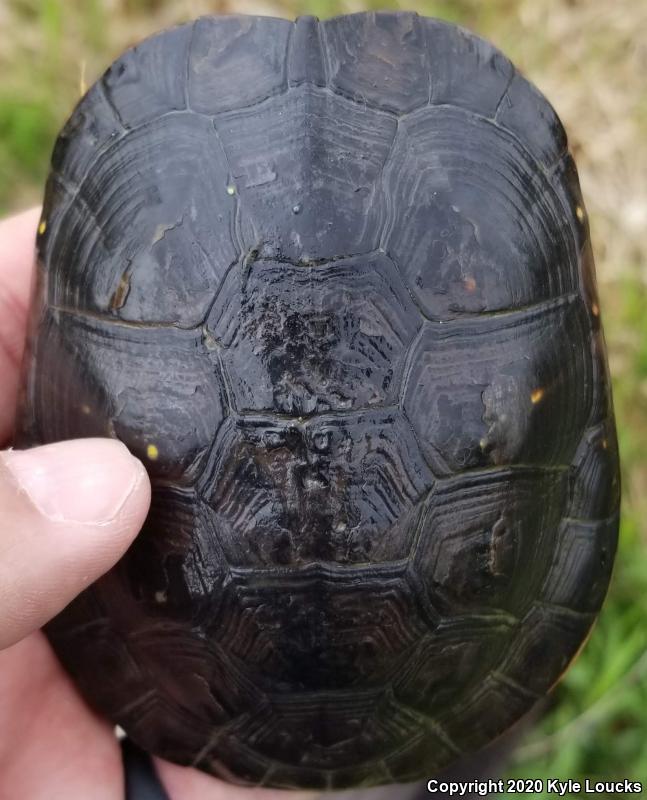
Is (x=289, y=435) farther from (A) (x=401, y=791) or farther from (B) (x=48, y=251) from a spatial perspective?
(A) (x=401, y=791)

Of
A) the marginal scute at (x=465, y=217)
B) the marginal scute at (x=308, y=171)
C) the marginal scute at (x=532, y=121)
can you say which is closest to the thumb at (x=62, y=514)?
the marginal scute at (x=308, y=171)

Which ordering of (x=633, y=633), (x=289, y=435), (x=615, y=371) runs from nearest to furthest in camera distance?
(x=289, y=435), (x=633, y=633), (x=615, y=371)

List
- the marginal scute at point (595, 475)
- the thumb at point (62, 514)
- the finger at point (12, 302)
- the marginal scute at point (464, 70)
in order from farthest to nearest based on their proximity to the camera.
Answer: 1. the finger at point (12, 302)
2. the marginal scute at point (595, 475)
3. the marginal scute at point (464, 70)
4. the thumb at point (62, 514)

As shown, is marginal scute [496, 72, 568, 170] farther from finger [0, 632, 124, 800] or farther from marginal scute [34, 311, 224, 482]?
finger [0, 632, 124, 800]

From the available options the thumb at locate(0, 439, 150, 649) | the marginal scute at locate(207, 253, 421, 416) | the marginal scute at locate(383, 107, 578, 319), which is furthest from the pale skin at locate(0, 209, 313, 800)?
the marginal scute at locate(383, 107, 578, 319)

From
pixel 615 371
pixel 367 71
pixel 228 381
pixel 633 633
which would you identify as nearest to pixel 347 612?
pixel 228 381

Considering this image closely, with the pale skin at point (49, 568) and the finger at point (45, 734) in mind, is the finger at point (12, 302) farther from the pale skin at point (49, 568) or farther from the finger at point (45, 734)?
the finger at point (45, 734)

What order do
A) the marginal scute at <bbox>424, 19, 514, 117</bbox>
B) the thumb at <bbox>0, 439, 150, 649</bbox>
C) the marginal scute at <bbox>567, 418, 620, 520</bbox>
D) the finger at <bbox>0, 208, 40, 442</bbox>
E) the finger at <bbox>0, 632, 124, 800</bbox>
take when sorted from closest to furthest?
the thumb at <bbox>0, 439, 150, 649</bbox>
the marginal scute at <bbox>424, 19, 514, 117</bbox>
the marginal scute at <bbox>567, 418, 620, 520</bbox>
the finger at <bbox>0, 632, 124, 800</bbox>
the finger at <bbox>0, 208, 40, 442</bbox>
